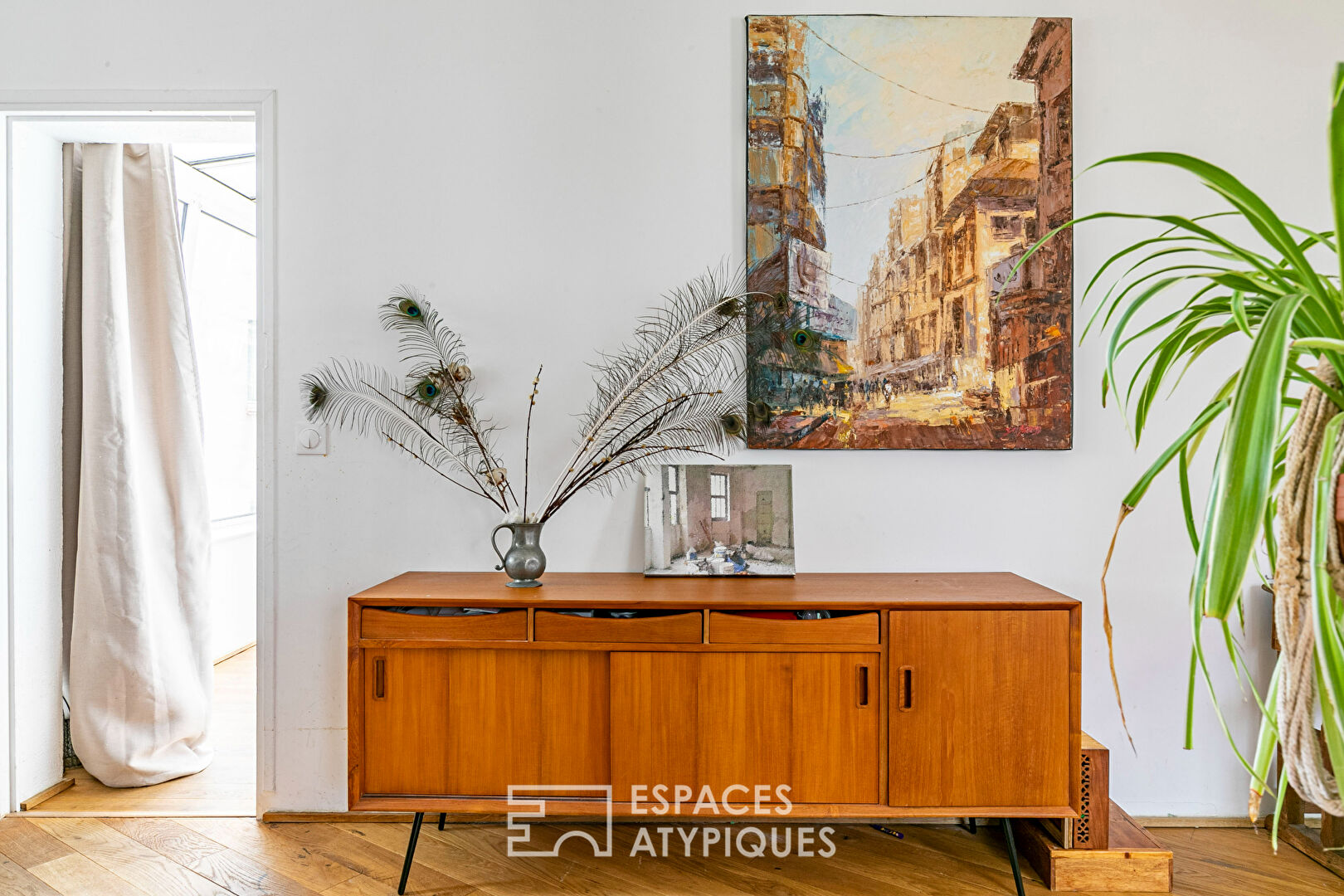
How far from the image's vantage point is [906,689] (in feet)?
5.87

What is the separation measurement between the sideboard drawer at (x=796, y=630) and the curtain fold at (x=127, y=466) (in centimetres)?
184

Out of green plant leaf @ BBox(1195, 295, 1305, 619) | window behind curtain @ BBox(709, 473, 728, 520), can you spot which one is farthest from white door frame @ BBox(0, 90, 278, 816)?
green plant leaf @ BBox(1195, 295, 1305, 619)

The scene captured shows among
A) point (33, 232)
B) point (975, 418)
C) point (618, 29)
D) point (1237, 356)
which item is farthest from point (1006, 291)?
point (33, 232)

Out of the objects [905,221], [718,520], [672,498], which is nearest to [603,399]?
[672,498]

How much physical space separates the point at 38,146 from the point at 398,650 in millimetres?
1857

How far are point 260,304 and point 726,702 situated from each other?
65.6 inches

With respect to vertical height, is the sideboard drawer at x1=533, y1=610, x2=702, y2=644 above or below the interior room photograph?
below

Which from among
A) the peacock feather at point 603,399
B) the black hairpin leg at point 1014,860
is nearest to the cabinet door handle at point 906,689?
the black hairpin leg at point 1014,860

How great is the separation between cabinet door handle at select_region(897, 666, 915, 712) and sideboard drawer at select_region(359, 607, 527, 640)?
861 mm

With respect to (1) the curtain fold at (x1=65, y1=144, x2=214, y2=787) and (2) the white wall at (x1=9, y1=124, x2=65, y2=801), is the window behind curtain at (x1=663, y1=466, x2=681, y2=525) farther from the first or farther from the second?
(2) the white wall at (x1=9, y1=124, x2=65, y2=801)

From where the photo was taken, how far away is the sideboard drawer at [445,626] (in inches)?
71.9

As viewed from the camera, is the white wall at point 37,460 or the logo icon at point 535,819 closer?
the logo icon at point 535,819

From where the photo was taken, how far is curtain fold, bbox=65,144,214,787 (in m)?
2.39

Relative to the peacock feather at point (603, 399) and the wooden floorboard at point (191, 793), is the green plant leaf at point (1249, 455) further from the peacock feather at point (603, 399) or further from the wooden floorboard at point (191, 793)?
the wooden floorboard at point (191, 793)
